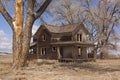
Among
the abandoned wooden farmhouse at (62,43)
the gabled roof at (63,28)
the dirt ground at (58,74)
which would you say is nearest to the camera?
→ the dirt ground at (58,74)

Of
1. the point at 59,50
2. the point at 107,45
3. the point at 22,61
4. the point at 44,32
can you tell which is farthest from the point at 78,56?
the point at 22,61

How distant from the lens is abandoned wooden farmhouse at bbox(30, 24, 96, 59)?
46.4 meters

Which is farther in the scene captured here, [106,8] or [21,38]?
[106,8]

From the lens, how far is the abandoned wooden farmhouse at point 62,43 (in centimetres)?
4638

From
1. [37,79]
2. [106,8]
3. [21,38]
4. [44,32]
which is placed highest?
[106,8]

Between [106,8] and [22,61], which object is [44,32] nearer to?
[106,8]

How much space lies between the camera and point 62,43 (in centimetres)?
4566

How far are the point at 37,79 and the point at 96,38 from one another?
43.9 metres

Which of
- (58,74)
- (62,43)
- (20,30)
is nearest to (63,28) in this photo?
(62,43)

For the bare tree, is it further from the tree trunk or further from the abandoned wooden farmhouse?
the abandoned wooden farmhouse

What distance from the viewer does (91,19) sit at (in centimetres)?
5700

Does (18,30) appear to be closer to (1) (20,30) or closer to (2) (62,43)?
(1) (20,30)

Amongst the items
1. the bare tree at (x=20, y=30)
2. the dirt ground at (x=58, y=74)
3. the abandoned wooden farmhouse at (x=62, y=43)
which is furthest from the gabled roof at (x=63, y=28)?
the bare tree at (x=20, y=30)

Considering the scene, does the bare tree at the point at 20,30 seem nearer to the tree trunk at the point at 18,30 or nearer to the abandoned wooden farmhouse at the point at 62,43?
the tree trunk at the point at 18,30
